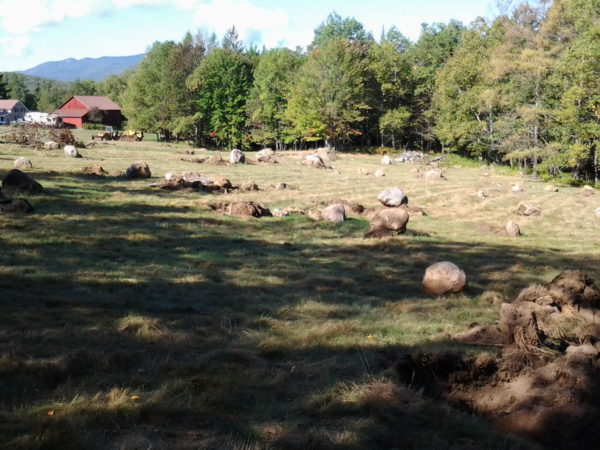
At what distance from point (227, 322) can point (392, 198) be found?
1787 centimetres

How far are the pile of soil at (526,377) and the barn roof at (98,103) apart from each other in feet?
309

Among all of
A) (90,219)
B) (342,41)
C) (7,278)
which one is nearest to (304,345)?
(7,278)

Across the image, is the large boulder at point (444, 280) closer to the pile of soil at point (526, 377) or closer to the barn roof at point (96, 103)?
the pile of soil at point (526, 377)

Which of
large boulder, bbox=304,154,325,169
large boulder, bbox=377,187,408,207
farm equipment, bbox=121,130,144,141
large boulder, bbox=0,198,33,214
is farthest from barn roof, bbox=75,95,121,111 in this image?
large boulder, bbox=0,198,33,214

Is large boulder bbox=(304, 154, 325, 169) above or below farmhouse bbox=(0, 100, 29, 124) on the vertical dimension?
below

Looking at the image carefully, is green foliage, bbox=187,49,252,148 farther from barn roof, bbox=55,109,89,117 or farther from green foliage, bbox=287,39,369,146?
barn roof, bbox=55,109,89,117

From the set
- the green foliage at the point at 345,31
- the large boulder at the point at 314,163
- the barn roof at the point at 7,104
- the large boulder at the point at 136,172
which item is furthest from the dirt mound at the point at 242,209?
the barn roof at the point at 7,104

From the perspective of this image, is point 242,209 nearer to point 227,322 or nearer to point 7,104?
point 227,322

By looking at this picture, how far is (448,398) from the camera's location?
17.8 feet

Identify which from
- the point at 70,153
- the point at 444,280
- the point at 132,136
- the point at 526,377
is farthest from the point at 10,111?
the point at 526,377

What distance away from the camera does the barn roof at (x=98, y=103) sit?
92.1 m

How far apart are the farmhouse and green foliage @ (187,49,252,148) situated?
171 ft

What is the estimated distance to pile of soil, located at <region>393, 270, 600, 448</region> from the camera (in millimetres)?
→ 4812

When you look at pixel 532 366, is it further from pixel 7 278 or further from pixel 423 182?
pixel 423 182
